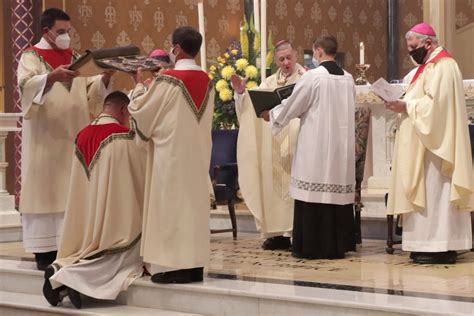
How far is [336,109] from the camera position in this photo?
7.35 metres

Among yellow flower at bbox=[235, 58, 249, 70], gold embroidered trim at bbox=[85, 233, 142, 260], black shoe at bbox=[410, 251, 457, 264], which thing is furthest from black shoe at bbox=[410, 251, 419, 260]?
yellow flower at bbox=[235, 58, 249, 70]

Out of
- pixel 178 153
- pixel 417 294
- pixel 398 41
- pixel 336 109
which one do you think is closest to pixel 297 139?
pixel 336 109

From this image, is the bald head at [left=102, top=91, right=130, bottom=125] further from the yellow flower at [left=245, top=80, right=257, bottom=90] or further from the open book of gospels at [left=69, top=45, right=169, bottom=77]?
the yellow flower at [left=245, top=80, right=257, bottom=90]

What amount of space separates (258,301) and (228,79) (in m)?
3.51

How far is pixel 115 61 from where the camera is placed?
646 cm

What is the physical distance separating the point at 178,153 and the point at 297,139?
1578mm

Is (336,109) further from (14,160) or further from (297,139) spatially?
(14,160)

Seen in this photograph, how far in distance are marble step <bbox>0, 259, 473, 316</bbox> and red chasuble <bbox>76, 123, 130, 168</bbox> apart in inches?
33.5

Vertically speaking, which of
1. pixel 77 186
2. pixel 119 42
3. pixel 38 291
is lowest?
pixel 38 291

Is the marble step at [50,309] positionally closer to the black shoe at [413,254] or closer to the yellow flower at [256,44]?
the black shoe at [413,254]

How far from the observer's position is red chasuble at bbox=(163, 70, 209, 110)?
614cm

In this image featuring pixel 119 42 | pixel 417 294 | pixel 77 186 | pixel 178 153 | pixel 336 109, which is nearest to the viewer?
pixel 417 294

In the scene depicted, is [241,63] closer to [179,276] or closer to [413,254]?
[413,254]

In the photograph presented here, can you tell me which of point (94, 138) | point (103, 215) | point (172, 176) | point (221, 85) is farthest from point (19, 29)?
point (172, 176)
